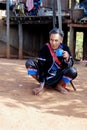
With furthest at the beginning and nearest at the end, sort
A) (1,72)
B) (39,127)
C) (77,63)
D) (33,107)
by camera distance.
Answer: (77,63), (1,72), (33,107), (39,127)

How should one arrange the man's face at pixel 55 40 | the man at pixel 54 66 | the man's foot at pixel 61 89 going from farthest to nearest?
1. the man's foot at pixel 61 89
2. the man at pixel 54 66
3. the man's face at pixel 55 40

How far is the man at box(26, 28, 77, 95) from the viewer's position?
5855mm

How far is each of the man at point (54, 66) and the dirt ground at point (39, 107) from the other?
20 cm

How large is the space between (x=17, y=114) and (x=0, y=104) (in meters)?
0.53

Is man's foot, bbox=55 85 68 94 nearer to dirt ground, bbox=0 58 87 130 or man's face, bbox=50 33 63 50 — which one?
dirt ground, bbox=0 58 87 130

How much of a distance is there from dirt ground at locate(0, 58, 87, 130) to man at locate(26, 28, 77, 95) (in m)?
0.20

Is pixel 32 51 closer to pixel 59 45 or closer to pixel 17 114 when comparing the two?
pixel 59 45

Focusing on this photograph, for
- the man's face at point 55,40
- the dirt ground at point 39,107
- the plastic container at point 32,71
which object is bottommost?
the dirt ground at point 39,107

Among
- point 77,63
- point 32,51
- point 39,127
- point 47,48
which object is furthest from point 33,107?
point 32,51

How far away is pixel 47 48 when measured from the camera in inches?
236

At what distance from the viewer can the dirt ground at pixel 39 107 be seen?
14.3ft

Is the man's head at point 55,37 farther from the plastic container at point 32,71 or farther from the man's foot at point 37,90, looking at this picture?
the man's foot at point 37,90

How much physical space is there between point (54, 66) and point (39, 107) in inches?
40.3

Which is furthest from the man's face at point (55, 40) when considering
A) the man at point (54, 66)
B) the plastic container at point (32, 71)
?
the plastic container at point (32, 71)
